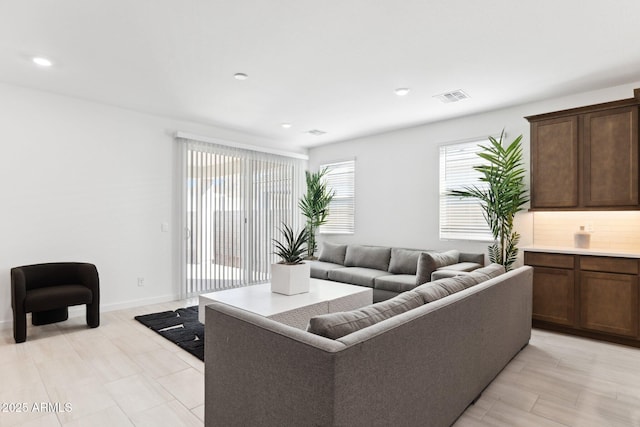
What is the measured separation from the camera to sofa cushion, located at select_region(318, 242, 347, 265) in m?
5.79

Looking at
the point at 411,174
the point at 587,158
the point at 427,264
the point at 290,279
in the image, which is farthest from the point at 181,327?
the point at 587,158

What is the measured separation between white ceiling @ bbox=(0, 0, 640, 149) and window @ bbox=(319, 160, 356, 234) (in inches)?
75.5

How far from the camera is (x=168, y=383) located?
2.55 metres

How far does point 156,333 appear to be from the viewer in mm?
3594

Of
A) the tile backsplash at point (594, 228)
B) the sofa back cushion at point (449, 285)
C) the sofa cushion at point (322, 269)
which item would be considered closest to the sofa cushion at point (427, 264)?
the sofa back cushion at point (449, 285)

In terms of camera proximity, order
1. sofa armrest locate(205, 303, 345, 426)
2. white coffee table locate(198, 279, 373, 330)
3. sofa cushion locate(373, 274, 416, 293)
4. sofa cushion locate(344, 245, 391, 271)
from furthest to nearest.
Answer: sofa cushion locate(344, 245, 391, 271), sofa cushion locate(373, 274, 416, 293), white coffee table locate(198, 279, 373, 330), sofa armrest locate(205, 303, 345, 426)

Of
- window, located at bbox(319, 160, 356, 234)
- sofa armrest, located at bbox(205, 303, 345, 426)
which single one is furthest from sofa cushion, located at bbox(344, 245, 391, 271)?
sofa armrest, located at bbox(205, 303, 345, 426)

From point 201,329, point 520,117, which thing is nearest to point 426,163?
point 520,117

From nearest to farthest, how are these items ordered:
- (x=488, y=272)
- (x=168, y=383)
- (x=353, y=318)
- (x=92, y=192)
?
(x=353, y=318) < (x=168, y=383) < (x=488, y=272) < (x=92, y=192)

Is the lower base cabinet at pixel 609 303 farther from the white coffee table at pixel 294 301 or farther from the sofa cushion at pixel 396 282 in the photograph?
the white coffee table at pixel 294 301

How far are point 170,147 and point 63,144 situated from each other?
1.29 meters

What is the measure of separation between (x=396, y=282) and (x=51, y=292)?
382cm

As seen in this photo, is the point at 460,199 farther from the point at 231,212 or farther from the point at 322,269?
the point at 231,212

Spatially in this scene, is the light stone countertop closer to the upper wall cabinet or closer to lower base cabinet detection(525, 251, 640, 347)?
lower base cabinet detection(525, 251, 640, 347)
